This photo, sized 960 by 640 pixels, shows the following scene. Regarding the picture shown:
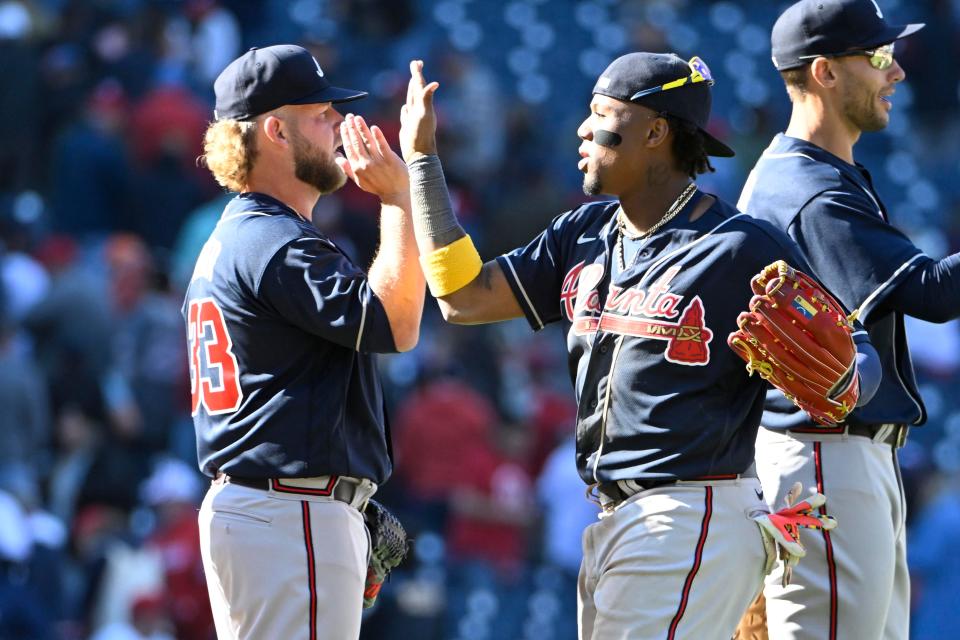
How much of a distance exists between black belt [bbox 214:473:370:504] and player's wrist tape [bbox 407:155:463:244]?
2.29ft

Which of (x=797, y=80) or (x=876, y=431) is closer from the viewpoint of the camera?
(x=876, y=431)

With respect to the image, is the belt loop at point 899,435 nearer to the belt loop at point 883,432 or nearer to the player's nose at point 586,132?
the belt loop at point 883,432

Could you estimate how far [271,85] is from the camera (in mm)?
4367

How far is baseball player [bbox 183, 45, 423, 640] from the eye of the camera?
4043 mm

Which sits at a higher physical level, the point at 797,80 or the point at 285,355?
the point at 797,80

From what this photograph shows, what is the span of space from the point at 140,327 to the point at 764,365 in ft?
21.1

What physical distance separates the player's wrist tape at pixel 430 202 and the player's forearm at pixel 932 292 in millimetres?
1270

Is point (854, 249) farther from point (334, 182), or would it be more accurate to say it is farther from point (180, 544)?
point (180, 544)

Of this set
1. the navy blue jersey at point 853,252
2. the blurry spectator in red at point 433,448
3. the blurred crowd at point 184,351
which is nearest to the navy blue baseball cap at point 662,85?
the navy blue jersey at point 853,252

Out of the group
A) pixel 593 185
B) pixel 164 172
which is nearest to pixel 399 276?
pixel 593 185

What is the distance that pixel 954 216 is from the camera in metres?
12.7

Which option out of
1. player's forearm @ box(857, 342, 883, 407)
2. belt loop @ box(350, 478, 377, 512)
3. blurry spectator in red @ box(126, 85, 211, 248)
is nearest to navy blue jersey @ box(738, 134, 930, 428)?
player's forearm @ box(857, 342, 883, 407)

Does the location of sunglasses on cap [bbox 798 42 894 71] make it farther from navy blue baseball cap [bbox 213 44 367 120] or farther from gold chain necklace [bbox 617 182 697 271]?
navy blue baseball cap [bbox 213 44 367 120]

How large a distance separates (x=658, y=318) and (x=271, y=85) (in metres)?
1.30
